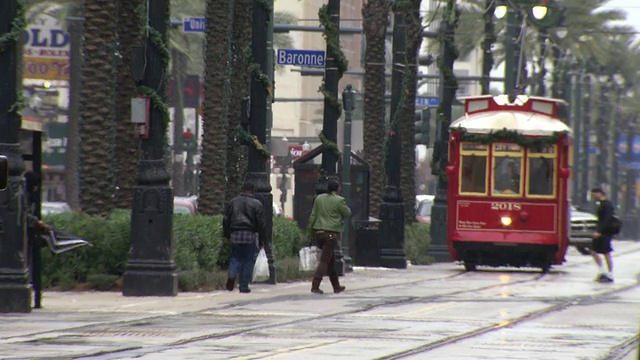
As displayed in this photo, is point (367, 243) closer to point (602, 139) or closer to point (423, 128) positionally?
point (423, 128)

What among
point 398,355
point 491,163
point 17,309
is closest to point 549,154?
point 491,163

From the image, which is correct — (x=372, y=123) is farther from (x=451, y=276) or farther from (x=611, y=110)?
(x=611, y=110)

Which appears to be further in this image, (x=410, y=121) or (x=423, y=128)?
(x=410, y=121)

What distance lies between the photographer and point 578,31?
58438mm

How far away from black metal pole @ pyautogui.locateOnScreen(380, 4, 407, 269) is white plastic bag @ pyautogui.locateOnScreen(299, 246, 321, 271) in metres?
7.85

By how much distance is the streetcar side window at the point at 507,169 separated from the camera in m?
30.6

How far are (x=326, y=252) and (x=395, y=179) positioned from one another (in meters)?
11.5

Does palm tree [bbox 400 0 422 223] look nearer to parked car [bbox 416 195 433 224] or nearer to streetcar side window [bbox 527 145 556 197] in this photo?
parked car [bbox 416 195 433 224]

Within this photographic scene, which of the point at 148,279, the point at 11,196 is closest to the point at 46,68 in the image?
the point at 148,279

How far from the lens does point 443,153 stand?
37.6m

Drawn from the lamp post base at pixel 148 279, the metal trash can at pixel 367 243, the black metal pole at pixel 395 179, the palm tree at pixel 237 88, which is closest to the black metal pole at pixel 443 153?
the black metal pole at pixel 395 179

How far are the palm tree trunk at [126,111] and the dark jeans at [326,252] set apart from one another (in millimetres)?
4628

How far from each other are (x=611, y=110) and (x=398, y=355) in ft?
277

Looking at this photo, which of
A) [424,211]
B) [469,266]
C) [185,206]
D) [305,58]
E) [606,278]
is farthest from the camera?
[424,211]
